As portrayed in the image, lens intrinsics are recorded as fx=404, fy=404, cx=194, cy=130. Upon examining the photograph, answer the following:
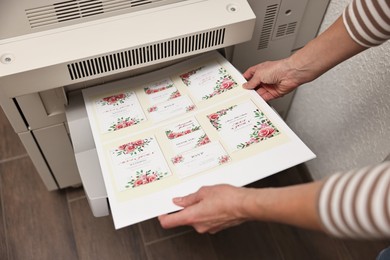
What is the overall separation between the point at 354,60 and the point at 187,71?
350mm

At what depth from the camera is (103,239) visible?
42.2 inches

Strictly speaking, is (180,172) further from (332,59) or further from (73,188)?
(73,188)

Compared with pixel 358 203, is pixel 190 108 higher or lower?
lower

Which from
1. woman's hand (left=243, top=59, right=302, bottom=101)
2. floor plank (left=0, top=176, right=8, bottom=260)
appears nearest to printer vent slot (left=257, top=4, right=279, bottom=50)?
woman's hand (left=243, top=59, right=302, bottom=101)

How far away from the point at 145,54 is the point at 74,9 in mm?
126

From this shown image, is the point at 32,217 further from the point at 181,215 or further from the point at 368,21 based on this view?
the point at 368,21

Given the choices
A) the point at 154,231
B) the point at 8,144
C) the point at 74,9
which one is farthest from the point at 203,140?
the point at 8,144

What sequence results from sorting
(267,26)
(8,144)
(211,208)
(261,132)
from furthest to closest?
(8,144) → (267,26) → (261,132) → (211,208)

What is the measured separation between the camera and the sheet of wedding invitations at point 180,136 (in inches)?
24.5

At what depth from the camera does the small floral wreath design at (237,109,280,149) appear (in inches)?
26.1

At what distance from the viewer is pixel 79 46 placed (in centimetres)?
61

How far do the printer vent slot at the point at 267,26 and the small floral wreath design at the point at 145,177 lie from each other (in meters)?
0.37

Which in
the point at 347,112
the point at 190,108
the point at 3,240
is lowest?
the point at 3,240

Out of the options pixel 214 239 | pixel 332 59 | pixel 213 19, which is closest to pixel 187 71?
pixel 213 19
